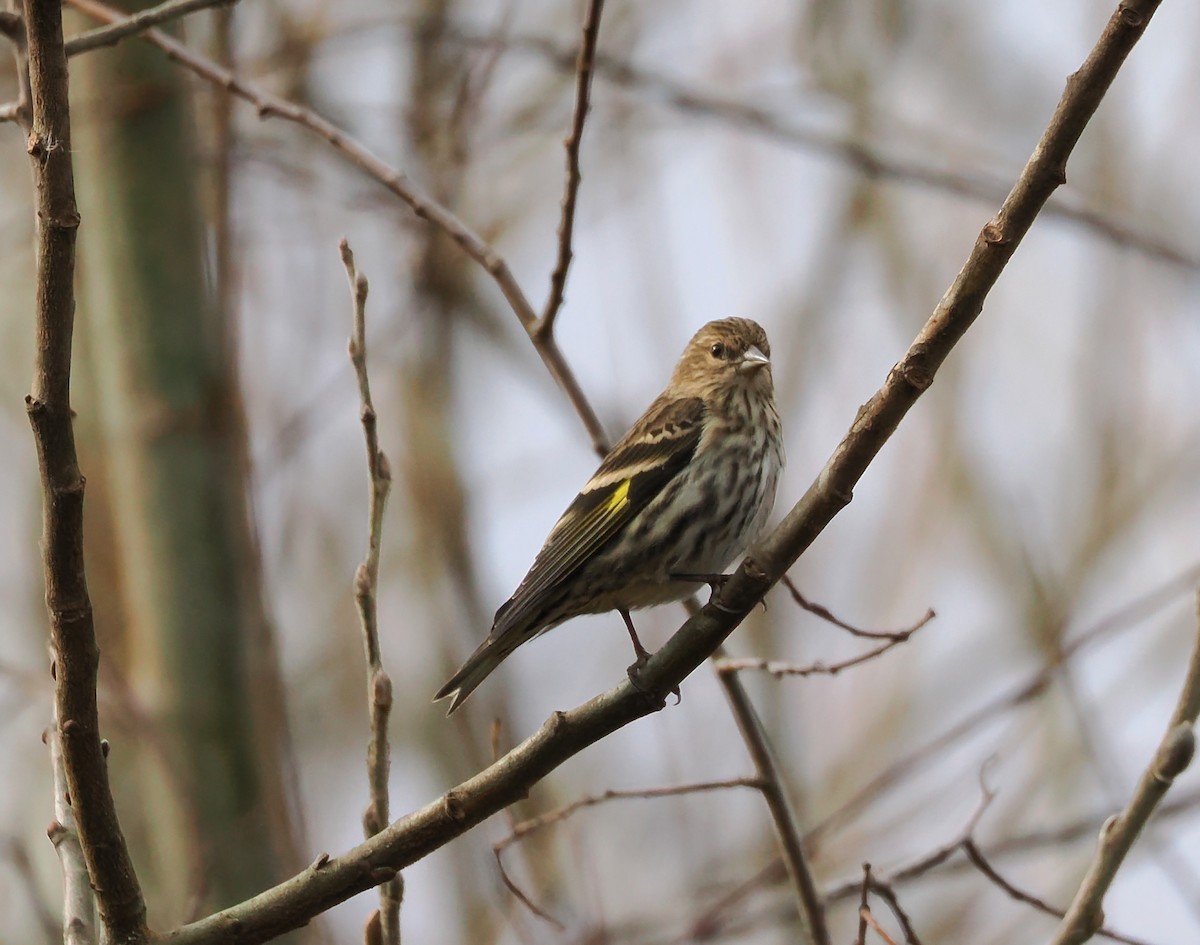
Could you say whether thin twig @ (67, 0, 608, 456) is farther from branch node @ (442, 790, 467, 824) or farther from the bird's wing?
branch node @ (442, 790, 467, 824)

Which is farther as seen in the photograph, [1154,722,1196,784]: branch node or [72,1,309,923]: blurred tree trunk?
[72,1,309,923]: blurred tree trunk

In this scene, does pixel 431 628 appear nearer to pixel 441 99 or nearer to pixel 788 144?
pixel 441 99

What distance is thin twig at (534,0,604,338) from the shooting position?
12.9 ft

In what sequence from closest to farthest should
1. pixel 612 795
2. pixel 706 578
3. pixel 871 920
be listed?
pixel 871 920
pixel 612 795
pixel 706 578

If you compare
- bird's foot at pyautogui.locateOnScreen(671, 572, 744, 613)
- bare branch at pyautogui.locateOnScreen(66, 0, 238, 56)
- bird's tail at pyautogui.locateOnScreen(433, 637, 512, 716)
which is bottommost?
bird's tail at pyautogui.locateOnScreen(433, 637, 512, 716)

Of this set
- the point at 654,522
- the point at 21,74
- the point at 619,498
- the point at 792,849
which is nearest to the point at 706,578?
the point at 654,522

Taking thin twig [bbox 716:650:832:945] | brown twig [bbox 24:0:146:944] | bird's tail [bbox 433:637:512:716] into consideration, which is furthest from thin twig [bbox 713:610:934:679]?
brown twig [bbox 24:0:146:944]

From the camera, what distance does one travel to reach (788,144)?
6.47 m

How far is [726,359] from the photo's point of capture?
607 cm

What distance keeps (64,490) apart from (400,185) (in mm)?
2064

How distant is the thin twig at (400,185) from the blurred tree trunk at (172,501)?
1366 mm

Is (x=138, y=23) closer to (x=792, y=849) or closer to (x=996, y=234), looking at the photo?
(x=996, y=234)

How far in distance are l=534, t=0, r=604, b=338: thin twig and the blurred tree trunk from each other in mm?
1921

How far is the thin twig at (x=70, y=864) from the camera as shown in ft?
10.1
